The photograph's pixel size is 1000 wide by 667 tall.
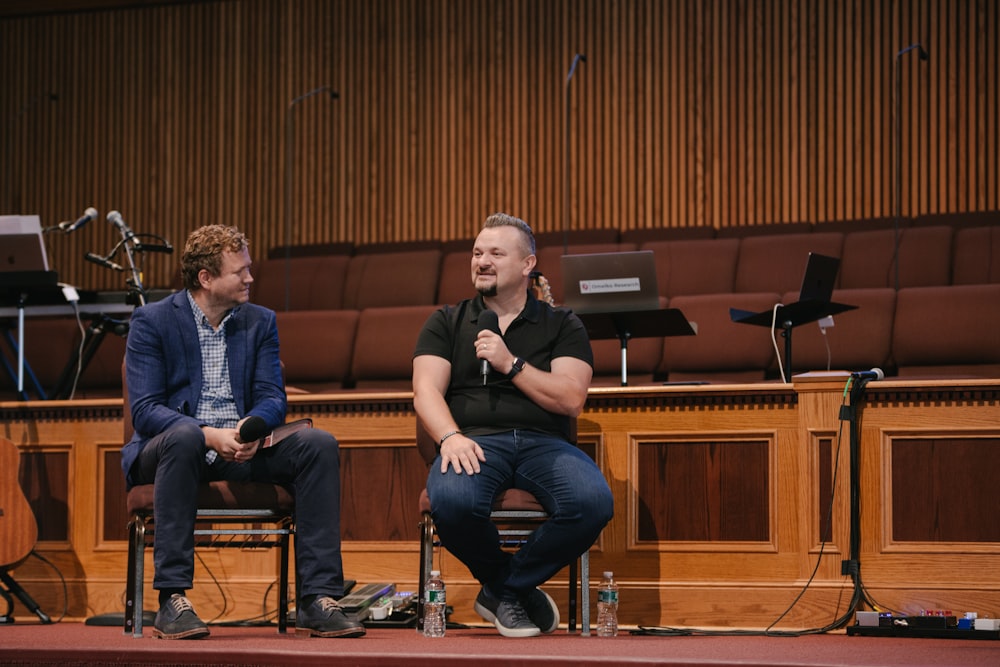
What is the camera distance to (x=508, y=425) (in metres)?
2.83

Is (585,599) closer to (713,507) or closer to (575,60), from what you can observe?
(713,507)

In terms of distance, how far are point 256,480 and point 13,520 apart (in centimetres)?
95

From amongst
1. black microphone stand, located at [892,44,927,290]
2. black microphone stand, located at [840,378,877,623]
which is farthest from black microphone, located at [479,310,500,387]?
black microphone stand, located at [892,44,927,290]

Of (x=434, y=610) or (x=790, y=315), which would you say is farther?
(x=790, y=315)

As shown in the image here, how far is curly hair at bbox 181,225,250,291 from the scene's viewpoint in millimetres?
2873

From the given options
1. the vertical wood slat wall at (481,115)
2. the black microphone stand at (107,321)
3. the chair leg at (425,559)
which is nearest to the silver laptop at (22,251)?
the black microphone stand at (107,321)

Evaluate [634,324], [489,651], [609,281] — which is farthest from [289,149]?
[489,651]

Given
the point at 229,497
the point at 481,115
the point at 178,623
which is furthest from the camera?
the point at 481,115

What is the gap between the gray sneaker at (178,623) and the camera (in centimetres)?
Result: 250

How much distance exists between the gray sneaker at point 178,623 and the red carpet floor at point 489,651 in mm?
32

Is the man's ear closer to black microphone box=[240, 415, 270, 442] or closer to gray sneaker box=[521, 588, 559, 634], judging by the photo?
black microphone box=[240, 415, 270, 442]

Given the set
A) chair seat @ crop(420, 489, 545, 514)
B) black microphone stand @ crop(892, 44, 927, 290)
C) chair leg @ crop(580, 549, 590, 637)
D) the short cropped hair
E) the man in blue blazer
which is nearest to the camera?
the man in blue blazer

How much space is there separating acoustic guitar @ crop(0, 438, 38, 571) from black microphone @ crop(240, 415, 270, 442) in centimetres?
103

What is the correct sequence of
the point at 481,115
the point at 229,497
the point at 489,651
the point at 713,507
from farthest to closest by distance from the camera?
the point at 481,115, the point at 713,507, the point at 229,497, the point at 489,651
